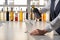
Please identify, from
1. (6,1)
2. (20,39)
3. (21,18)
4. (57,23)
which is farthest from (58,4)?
(6,1)

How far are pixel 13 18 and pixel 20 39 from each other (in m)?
1.98

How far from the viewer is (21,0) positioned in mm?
3371

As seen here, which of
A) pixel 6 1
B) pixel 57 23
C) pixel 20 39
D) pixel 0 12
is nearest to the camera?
pixel 20 39

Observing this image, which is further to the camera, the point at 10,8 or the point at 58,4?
the point at 10,8

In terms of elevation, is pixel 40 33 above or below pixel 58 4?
below

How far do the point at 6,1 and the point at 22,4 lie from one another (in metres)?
0.32

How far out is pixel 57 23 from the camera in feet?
3.92

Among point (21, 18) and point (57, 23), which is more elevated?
point (57, 23)

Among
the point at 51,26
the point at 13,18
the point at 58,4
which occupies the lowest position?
the point at 13,18

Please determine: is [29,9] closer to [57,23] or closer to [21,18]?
[21,18]

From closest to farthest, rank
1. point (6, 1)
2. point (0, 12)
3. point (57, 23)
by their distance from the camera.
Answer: point (57, 23) < point (0, 12) < point (6, 1)

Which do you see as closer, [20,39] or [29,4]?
[20,39]

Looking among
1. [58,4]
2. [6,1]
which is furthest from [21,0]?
[58,4]

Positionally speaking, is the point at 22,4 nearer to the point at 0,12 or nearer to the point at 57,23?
the point at 0,12
